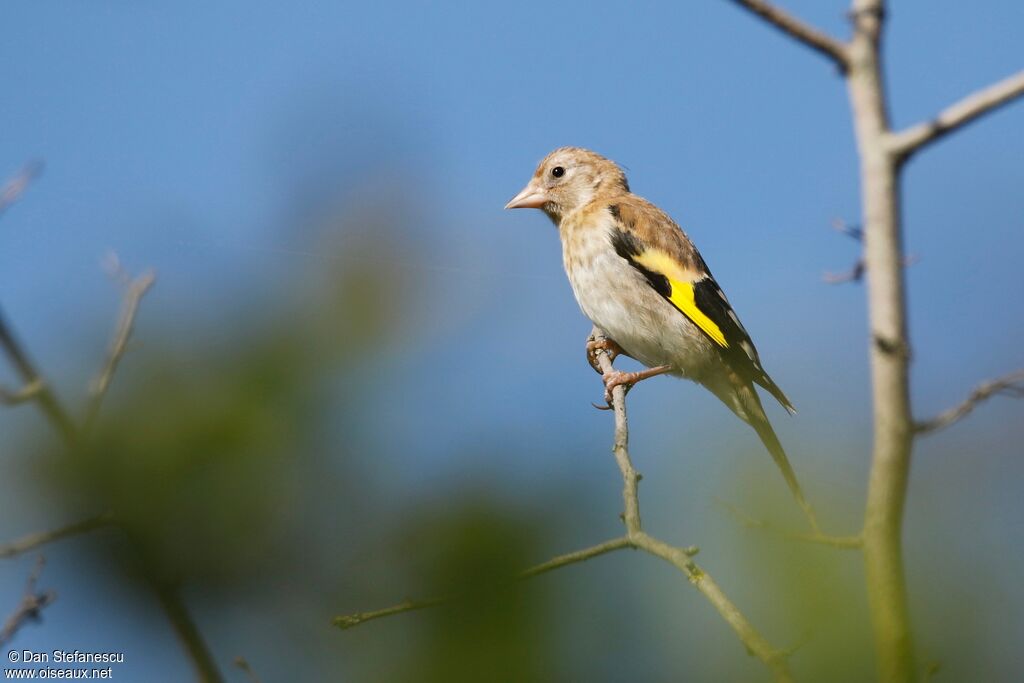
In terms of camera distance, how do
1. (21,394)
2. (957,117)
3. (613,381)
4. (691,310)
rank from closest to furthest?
(21,394)
(957,117)
(613,381)
(691,310)

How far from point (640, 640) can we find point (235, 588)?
0.55m

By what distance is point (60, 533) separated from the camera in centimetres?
152

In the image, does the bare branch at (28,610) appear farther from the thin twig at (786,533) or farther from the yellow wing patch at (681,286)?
the yellow wing patch at (681,286)

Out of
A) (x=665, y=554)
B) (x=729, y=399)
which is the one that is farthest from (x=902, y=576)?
(x=729, y=399)

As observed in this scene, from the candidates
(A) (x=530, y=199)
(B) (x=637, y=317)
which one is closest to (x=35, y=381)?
(B) (x=637, y=317)

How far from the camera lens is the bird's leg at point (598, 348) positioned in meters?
7.18

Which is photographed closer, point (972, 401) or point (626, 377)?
point (972, 401)

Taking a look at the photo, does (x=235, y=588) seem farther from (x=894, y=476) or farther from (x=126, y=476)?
(x=894, y=476)

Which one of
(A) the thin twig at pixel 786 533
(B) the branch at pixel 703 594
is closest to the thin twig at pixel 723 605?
(B) the branch at pixel 703 594

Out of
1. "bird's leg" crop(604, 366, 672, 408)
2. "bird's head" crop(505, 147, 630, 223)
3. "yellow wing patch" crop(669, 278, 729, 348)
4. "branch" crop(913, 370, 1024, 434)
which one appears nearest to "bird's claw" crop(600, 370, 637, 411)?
"bird's leg" crop(604, 366, 672, 408)

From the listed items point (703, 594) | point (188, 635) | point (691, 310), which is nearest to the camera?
point (188, 635)

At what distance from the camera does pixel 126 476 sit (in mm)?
1522

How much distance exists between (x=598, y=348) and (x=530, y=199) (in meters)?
1.47

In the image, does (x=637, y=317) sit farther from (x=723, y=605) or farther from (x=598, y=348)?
(x=723, y=605)
